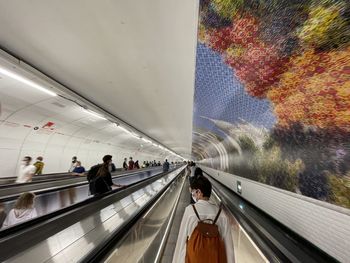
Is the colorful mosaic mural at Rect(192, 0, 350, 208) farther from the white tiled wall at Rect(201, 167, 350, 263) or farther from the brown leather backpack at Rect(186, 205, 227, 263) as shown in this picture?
the brown leather backpack at Rect(186, 205, 227, 263)

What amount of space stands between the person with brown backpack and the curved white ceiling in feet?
10.4

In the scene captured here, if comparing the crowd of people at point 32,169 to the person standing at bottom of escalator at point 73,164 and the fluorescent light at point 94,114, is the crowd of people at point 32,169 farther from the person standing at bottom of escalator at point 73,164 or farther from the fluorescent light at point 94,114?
the fluorescent light at point 94,114

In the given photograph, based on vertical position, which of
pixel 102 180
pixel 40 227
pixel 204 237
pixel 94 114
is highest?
pixel 94 114

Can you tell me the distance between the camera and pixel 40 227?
3.14 metres

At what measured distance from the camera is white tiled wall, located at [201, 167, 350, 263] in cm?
341

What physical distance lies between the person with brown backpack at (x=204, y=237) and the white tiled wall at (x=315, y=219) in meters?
2.22

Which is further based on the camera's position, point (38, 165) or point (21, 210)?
point (38, 165)

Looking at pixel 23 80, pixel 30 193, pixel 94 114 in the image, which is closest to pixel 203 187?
pixel 30 193

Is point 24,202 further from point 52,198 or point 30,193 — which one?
point 52,198

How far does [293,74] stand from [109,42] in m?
3.73

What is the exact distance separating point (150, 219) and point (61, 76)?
16.4 ft

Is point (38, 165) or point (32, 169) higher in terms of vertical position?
point (38, 165)

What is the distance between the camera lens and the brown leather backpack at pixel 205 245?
210 cm

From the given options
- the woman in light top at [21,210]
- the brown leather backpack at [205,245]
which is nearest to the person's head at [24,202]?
the woman in light top at [21,210]
